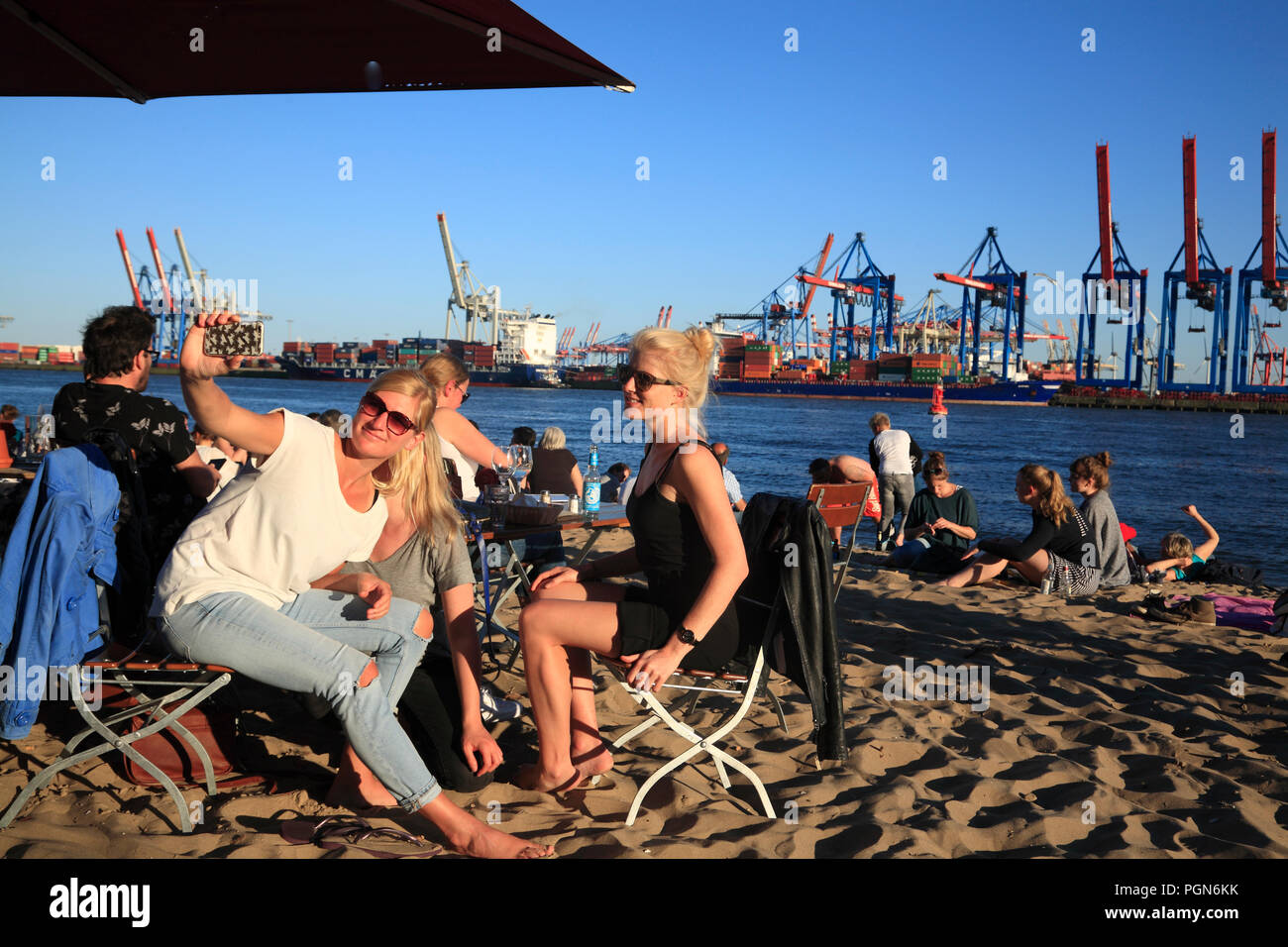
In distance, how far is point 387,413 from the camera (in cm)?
222

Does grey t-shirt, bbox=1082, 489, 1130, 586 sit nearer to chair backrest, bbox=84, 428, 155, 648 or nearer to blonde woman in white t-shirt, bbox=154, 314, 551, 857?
blonde woman in white t-shirt, bbox=154, 314, 551, 857

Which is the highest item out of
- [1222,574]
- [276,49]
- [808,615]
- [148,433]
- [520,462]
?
[276,49]

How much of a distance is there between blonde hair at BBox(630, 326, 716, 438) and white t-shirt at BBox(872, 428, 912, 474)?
6404mm

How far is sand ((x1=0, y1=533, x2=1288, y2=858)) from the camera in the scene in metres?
2.22

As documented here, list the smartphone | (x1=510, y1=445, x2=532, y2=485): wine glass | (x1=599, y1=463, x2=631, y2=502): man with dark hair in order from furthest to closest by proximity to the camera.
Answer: (x1=599, y1=463, x2=631, y2=502): man with dark hair, (x1=510, y1=445, x2=532, y2=485): wine glass, the smartphone

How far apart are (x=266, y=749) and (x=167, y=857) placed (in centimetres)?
72

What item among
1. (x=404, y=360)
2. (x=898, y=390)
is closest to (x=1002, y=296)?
(x=898, y=390)

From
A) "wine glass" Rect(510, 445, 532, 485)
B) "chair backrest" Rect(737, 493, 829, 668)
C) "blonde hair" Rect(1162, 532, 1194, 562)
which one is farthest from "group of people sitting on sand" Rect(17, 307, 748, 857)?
"blonde hair" Rect(1162, 532, 1194, 562)

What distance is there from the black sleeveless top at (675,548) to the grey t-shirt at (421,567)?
488 mm

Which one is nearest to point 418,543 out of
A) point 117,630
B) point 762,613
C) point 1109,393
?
point 117,630

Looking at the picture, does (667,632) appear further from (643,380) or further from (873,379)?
(873,379)

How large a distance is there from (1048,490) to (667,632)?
370cm

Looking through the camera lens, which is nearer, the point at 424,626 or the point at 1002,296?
the point at 424,626

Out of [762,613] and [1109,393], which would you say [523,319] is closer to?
[1109,393]
